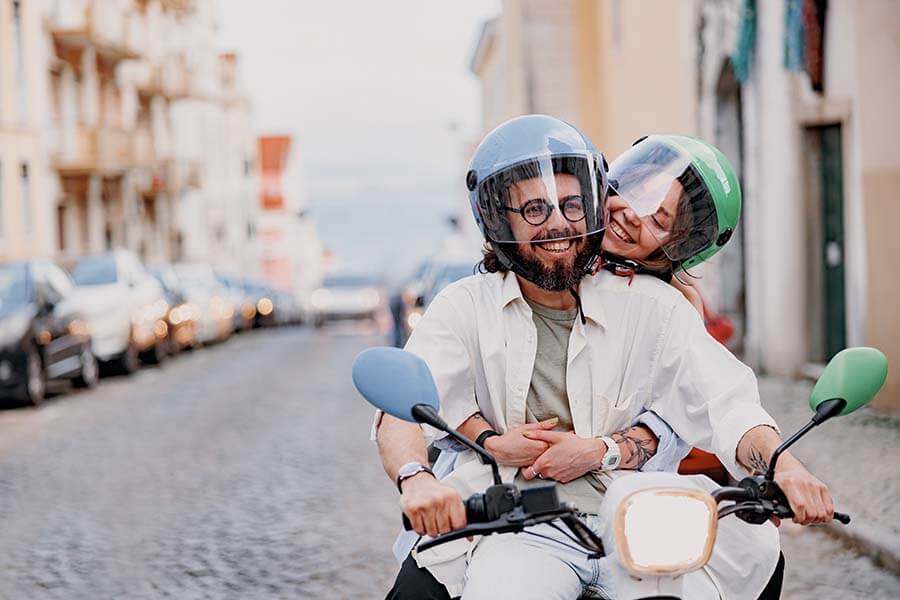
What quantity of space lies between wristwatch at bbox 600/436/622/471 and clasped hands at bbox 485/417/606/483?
0.04 feet

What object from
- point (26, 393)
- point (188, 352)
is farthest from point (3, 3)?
point (26, 393)

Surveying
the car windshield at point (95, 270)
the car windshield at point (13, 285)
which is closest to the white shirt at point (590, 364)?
the car windshield at point (13, 285)

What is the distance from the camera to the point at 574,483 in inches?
127

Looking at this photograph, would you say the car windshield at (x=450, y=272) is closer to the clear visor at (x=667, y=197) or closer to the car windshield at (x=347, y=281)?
the clear visor at (x=667, y=197)

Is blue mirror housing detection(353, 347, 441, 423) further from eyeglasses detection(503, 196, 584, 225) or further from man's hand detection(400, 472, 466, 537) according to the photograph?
eyeglasses detection(503, 196, 584, 225)

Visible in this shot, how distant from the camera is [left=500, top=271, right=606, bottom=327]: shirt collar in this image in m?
3.31

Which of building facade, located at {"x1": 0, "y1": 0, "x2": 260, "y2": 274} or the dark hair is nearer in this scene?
the dark hair

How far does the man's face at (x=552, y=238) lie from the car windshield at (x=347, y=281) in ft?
116

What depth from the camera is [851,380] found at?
9.55 feet

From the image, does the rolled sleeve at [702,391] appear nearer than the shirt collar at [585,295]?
Yes

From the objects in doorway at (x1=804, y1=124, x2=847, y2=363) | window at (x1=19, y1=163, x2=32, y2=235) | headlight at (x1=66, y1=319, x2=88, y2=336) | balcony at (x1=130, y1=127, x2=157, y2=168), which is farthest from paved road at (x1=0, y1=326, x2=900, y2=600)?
balcony at (x1=130, y1=127, x2=157, y2=168)

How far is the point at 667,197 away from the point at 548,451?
0.78m

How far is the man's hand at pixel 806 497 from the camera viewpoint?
278cm

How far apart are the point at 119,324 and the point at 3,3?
14892 mm
